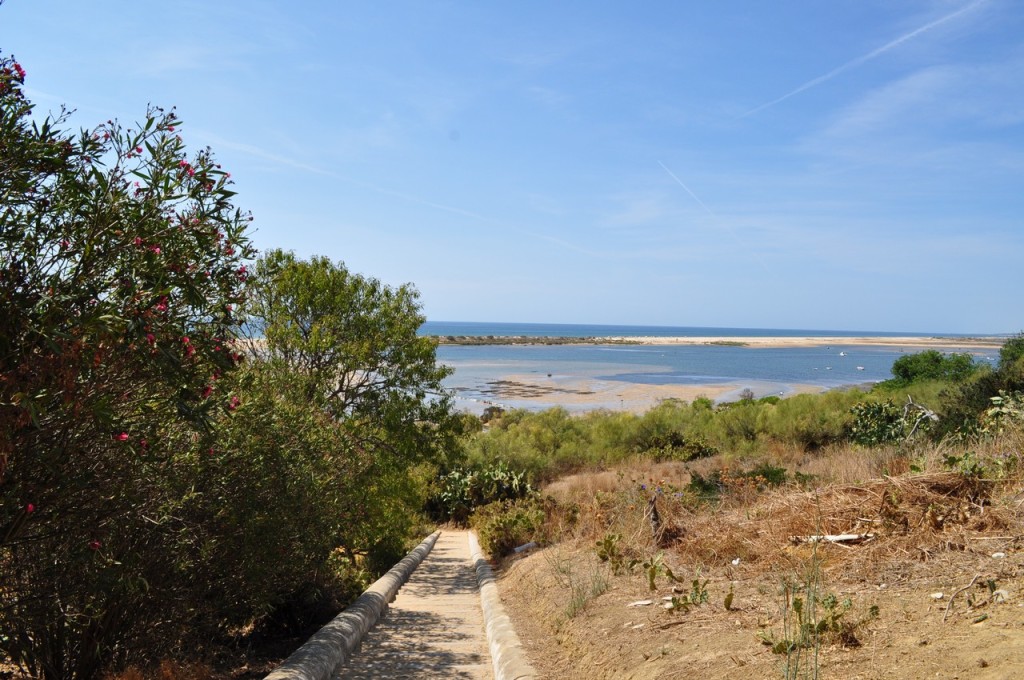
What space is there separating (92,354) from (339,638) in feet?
15.3

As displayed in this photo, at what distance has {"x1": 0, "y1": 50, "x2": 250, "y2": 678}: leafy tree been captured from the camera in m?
4.18

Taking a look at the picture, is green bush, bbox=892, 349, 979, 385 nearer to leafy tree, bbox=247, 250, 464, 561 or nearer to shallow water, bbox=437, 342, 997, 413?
shallow water, bbox=437, 342, 997, 413

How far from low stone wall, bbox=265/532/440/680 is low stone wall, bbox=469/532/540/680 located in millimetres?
1417

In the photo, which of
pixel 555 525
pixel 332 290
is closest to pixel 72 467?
pixel 555 525

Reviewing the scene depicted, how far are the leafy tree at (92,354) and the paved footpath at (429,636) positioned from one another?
2.78 m

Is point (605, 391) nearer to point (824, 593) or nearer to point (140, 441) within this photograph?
point (824, 593)

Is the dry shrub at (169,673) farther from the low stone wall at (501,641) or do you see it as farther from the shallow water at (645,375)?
the shallow water at (645,375)

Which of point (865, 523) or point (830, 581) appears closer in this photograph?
point (830, 581)

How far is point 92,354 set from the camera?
4.30 meters

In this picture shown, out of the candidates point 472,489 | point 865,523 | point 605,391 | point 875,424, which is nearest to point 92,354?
point 865,523

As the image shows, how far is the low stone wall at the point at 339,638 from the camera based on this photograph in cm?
663

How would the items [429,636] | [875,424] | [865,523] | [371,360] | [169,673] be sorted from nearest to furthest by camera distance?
[169,673], [865,523], [429,636], [371,360], [875,424]

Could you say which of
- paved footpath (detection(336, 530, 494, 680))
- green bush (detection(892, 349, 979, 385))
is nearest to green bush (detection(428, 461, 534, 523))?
paved footpath (detection(336, 530, 494, 680))

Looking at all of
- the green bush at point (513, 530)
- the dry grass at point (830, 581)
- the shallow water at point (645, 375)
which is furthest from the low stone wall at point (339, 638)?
the shallow water at point (645, 375)
